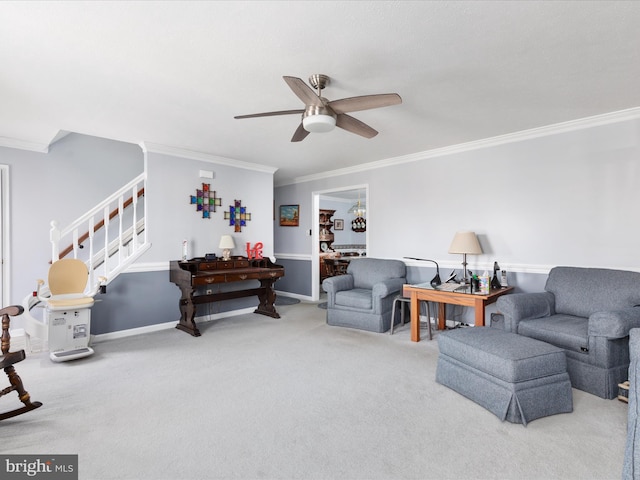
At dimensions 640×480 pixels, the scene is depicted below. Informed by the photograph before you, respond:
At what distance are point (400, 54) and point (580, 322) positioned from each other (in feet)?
8.61

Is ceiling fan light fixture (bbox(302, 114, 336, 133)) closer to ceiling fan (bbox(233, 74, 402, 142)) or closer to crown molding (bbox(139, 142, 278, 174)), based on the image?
ceiling fan (bbox(233, 74, 402, 142))

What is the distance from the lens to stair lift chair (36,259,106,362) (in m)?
3.30

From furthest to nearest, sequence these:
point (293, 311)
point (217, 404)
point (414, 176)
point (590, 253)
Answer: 1. point (293, 311)
2. point (414, 176)
3. point (590, 253)
4. point (217, 404)

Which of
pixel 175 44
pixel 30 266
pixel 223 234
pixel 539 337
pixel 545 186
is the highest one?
pixel 175 44

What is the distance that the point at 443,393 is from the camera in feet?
8.54

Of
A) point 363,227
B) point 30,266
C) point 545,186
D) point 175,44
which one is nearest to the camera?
point 175,44

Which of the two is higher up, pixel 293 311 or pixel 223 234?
pixel 223 234

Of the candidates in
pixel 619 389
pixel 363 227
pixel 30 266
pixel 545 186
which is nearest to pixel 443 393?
pixel 619 389

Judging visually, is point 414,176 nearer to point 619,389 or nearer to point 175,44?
point 619,389

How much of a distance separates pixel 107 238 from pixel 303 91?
3.51 m

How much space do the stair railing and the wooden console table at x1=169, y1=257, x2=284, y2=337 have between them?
55 centimetres

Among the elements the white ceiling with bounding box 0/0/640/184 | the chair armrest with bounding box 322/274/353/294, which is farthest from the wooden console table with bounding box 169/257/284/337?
the white ceiling with bounding box 0/0/640/184

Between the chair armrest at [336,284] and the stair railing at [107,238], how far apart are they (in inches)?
91.7

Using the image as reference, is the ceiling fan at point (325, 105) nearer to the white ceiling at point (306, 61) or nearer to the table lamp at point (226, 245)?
the white ceiling at point (306, 61)
